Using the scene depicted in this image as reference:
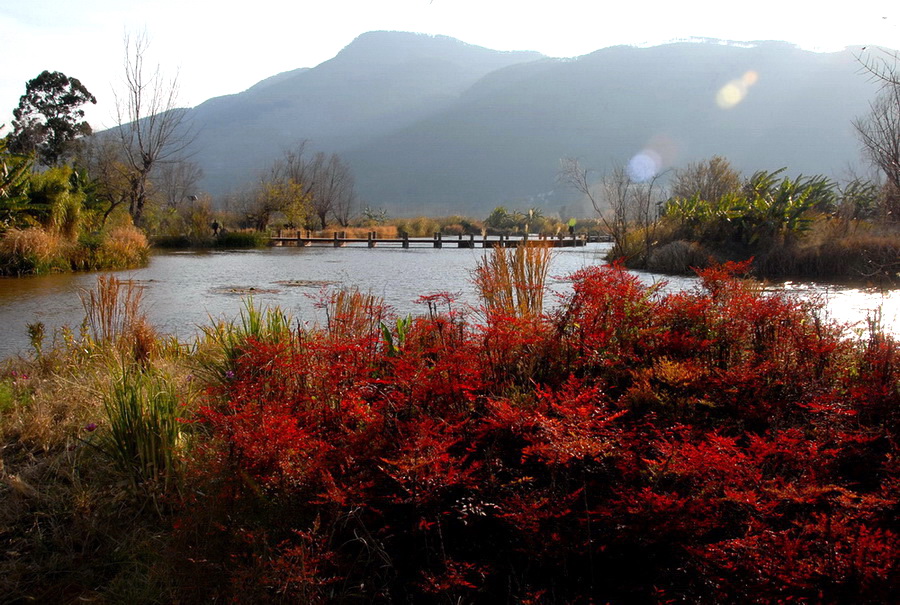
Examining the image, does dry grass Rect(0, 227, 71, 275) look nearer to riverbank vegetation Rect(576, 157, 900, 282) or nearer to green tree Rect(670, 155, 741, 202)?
riverbank vegetation Rect(576, 157, 900, 282)

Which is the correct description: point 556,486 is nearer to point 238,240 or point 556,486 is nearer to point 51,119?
point 238,240

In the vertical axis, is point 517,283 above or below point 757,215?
below

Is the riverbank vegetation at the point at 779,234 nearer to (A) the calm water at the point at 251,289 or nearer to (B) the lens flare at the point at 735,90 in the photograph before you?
(A) the calm water at the point at 251,289

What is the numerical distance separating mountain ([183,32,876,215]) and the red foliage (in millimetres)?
85849

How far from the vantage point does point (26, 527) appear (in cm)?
210

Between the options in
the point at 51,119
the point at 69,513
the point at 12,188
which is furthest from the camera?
the point at 51,119

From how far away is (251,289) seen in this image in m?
9.94

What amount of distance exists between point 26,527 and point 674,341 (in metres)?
2.64

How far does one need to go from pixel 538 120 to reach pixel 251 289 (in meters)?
116

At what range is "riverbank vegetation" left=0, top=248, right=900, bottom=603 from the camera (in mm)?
1535

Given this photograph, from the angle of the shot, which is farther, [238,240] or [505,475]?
[238,240]

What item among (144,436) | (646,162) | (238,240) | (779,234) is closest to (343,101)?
(646,162)

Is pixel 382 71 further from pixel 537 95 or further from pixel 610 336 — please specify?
pixel 610 336

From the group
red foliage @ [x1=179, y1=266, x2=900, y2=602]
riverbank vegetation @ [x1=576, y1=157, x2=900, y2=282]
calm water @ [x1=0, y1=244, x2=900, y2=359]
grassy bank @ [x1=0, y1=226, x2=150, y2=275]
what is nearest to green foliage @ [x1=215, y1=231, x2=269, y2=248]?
calm water @ [x1=0, y1=244, x2=900, y2=359]
